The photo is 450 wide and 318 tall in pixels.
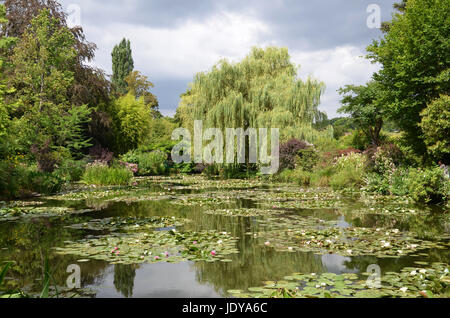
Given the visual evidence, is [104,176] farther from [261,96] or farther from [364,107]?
[364,107]

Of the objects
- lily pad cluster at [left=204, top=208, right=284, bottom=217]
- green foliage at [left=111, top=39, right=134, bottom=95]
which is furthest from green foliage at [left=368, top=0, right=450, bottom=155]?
green foliage at [left=111, top=39, right=134, bottom=95]

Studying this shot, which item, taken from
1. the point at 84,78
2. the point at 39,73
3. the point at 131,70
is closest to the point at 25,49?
the point at 39,73

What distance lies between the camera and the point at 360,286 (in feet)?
11.2

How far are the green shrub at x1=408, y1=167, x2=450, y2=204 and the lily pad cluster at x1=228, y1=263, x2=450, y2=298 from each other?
6.36 metres

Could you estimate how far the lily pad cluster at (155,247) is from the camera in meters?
4.53

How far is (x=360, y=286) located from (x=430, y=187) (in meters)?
7.50

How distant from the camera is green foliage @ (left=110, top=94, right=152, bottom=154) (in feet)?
82.7

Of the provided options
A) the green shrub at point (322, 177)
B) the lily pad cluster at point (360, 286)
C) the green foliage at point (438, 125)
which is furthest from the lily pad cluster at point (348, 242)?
the green shrub at point (322, 177)

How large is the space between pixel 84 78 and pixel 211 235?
18.9 metres

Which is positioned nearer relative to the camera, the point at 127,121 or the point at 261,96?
the point at 261,96

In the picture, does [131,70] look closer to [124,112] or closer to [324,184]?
[124,112]

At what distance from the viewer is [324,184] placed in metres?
16.2
